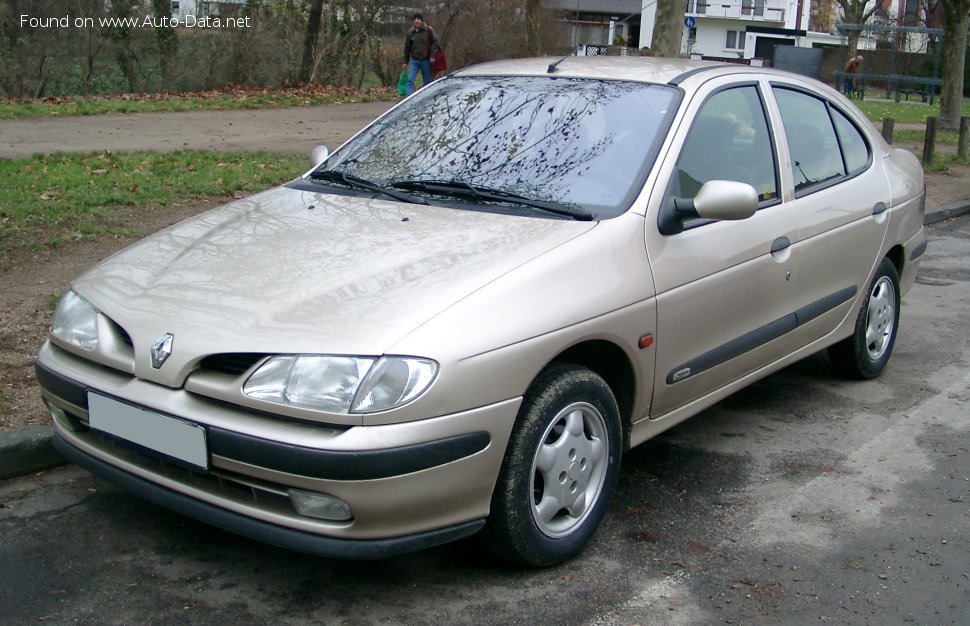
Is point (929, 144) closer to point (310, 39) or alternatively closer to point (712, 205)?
point (712, 205)

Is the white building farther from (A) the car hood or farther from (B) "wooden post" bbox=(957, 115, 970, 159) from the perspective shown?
(A) the car hood

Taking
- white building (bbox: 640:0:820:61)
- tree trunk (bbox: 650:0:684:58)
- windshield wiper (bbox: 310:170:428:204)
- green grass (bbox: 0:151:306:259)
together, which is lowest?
green grass (bbox: 0:151:306:259)

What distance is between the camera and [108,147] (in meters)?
11.9

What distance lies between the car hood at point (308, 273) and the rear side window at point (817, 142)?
1.68 m

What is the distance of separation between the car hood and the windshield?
27 centimetres

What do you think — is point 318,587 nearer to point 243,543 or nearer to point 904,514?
point 243,543

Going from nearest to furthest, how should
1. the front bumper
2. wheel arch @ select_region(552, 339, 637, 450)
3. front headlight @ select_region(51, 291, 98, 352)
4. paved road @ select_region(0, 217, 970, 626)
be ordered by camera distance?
the front bumper < paved road @ select_region(0, 217, 970, 626) < front headlight @ select_region(51, 291, 98, 352) < wheel arch @ select_region(552, 339, 637, 450)

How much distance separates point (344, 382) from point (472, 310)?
0.47 metres

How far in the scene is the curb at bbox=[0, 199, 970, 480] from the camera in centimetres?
421

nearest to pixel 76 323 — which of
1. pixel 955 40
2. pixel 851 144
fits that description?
pixel 851 144

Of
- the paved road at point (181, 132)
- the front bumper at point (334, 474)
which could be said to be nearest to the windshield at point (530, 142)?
the front bumper at point (334, 474)

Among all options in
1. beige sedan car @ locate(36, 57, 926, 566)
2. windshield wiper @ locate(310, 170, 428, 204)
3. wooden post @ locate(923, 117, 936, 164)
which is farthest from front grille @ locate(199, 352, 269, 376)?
wooden post @ locate(923, 117, 936, 164)

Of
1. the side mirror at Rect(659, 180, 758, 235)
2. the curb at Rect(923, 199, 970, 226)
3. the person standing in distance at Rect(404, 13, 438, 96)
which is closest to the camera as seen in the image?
the side mirror at Rect(659, 180, 758, 235)

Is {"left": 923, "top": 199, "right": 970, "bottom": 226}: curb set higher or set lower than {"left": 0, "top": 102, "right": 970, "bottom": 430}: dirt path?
lower
